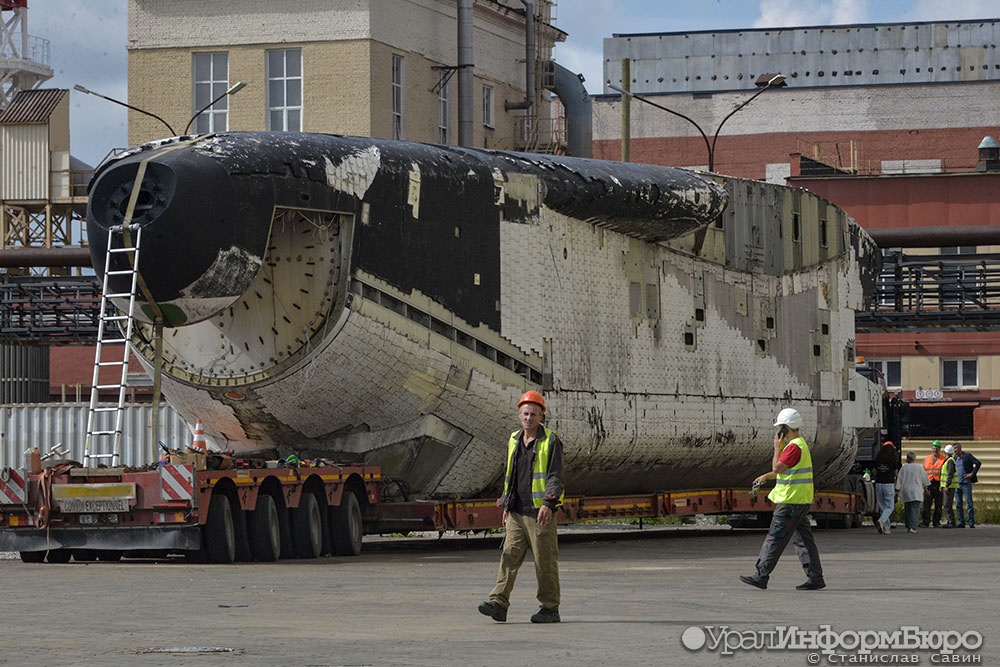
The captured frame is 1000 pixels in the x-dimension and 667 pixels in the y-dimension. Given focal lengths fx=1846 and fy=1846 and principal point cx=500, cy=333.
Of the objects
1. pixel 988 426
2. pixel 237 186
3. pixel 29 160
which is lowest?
pixel 988 426

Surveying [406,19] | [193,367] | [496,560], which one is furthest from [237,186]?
[406,19]

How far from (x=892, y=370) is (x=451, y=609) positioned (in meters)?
55.5

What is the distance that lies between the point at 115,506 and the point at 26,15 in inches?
2521

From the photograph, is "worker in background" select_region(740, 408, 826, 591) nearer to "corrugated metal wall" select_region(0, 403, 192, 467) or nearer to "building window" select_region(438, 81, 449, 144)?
"corrugated metal wall" select_region(0, 403, 192, 467)

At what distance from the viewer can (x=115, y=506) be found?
20.4 m

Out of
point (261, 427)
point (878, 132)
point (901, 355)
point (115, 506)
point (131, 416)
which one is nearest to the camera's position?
point (115, 506)

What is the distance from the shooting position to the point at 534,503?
1441 cm

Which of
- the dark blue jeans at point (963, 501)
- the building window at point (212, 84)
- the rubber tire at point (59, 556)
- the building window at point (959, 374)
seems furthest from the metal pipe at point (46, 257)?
the building window at point (959, 374)

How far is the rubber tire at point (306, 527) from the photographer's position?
21.8 m

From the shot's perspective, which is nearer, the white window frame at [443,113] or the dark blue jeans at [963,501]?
the dark blue jeans at [963,501]

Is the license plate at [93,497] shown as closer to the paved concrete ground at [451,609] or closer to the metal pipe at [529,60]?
the paved concrete ground at [451,609]

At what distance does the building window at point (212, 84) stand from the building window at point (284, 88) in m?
1.44

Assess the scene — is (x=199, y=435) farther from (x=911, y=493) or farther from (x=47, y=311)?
(x=47, y=311)

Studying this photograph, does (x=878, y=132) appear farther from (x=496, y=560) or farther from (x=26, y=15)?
(x=496, y=560)
